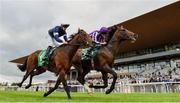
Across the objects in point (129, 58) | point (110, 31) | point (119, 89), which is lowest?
point (119, 89)

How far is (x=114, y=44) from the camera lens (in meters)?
9.47

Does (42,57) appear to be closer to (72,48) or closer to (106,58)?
(72,48)

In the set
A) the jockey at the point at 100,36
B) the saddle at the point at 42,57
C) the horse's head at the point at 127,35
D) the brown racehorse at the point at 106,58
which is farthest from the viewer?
the jockey at the point at 100,36

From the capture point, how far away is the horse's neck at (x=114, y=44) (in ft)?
30.8

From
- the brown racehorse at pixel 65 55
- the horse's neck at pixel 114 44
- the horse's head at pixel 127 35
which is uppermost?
the horse's head at pixel 127 35

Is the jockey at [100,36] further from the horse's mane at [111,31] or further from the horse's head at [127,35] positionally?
the horse's head at [127,35]

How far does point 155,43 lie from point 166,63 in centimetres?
281

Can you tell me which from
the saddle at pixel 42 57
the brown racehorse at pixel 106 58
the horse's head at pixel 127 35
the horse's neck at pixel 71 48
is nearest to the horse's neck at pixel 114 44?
the brown racehorse at pixel 106 58

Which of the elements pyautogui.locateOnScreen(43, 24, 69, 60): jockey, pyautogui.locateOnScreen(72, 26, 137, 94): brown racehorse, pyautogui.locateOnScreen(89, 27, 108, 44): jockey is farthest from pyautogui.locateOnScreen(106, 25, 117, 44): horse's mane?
pyautogui.locateOnScreen(43, 24, 69, 60): jockey

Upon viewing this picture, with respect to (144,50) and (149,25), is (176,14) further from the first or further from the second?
(144,50)

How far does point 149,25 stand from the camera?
32.8 metres

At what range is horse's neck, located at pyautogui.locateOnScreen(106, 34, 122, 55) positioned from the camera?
30.8ft

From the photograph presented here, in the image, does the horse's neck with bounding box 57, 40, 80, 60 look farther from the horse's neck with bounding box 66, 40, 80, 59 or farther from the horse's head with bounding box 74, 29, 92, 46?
the horse's head with bounding box 74, 29, 92, 46

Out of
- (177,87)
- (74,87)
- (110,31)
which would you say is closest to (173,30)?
(74,87)
